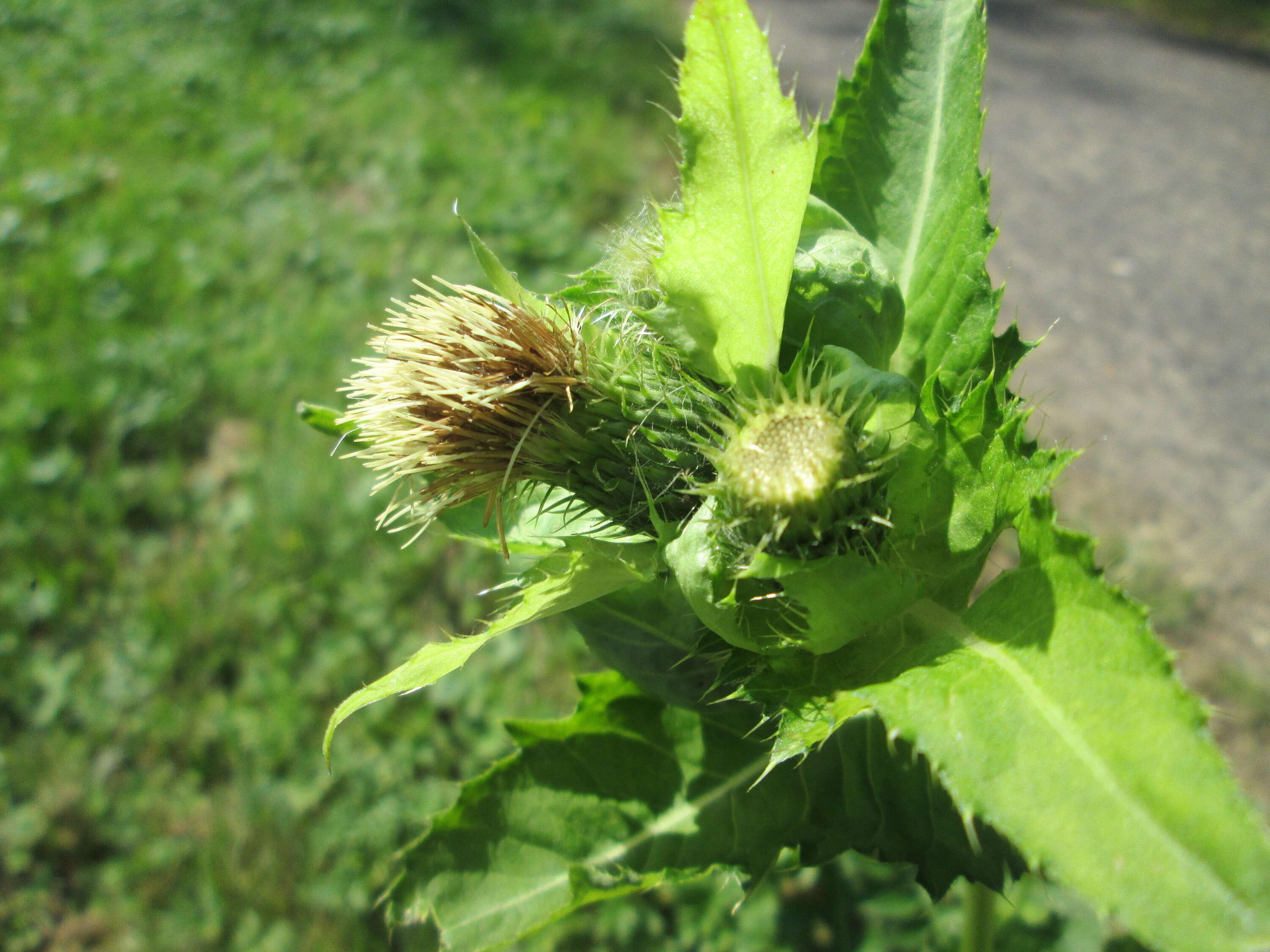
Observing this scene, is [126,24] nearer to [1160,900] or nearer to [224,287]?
[224,287]

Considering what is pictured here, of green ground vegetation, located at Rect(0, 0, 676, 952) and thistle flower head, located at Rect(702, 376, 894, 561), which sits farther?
green ground vegetation, located at Rect(0, 0, 676, 952)

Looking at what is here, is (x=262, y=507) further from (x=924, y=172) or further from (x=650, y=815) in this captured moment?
(x=924, y=172)

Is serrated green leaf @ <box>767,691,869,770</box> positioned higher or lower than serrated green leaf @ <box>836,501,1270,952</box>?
lower

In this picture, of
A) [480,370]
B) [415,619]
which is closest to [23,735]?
[415,619]

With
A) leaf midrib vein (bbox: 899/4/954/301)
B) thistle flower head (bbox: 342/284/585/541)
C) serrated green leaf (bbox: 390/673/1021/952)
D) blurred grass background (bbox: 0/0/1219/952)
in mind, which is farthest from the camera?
blurred grass background (bbox: 0/0/1219/952)

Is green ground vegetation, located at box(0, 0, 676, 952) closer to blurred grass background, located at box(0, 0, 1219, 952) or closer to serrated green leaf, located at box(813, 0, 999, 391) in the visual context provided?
blurred grass background, located at box(0, 0, 1219, 952)

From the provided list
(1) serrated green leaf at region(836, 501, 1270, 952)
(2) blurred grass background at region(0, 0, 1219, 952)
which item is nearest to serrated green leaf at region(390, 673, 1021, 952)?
(2) blurred grass background at region(0, 0, 1219, 952)

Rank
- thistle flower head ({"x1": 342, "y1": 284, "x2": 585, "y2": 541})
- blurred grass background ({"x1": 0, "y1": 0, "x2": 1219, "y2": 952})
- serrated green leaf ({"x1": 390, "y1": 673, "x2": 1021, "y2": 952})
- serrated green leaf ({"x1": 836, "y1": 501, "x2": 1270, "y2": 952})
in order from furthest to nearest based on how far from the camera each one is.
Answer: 1. blurred grass background ({"x1": 0, "y1": 0, "x2": 1219, "y2": 952})
2. serrated green leaf ({"x1": 390, "y1": 673, "x2": 1021, "y2": 952})
3. thistle flower head ({"x1": 342, "y1": 284, "x2": 585, "y2": 541})
4. serrated green leaf ({"x1": 836, "y1": 501, "x2": 1270, "y2": 952})

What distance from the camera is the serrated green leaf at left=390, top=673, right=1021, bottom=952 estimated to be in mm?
1517

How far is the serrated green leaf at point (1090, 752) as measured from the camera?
2.58 ft

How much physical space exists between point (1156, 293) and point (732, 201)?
17.0 feet

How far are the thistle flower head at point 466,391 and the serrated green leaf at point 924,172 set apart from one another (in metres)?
0.55

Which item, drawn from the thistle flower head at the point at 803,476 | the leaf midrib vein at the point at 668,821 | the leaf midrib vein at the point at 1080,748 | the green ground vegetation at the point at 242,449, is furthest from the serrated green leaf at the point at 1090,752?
the green ground vegetation at the point at 242,449

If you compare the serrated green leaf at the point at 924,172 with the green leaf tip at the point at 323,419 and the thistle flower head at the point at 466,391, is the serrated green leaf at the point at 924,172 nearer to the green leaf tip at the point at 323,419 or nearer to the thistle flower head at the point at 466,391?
the thistle flower head at the point at 466,391
